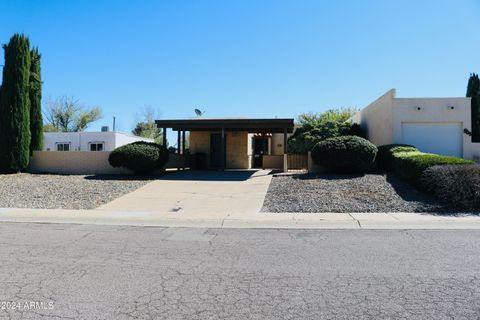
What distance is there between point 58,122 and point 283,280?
186 feet

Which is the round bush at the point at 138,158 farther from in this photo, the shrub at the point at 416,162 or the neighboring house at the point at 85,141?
the neighboring house at the point at 85,141

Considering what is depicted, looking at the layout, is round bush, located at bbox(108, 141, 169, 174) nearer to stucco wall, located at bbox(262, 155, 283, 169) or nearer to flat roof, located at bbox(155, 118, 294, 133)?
flat roof, located at bbox(155, 118, 294, 133)

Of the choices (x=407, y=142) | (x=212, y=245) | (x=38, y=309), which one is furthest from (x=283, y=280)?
(x=407, y=142)

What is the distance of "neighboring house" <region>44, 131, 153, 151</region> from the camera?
32.8 metres

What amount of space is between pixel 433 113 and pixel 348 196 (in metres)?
8.85

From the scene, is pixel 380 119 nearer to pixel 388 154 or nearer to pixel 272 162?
pixel 388 154

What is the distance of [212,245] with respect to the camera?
268 inches

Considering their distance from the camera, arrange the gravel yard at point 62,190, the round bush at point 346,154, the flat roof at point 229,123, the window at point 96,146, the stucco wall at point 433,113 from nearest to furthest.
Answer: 1. the gravel yard at point 62,190
2. the round bush at point 346,154
3. the stucco wall at point 433,113
4. the flat roof at point 229,123
5. the window at point 96,146

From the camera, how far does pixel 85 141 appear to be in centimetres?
3334

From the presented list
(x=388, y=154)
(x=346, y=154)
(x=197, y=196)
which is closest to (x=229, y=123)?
(x=346, y=154)

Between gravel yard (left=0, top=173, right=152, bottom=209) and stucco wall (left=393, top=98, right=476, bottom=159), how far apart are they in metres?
12.1

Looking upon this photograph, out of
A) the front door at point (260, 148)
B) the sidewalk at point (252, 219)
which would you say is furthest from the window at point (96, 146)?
the sidewalk at point (252, 219)

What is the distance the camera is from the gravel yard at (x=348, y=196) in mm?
10883

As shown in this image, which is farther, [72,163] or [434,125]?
[72,163]
